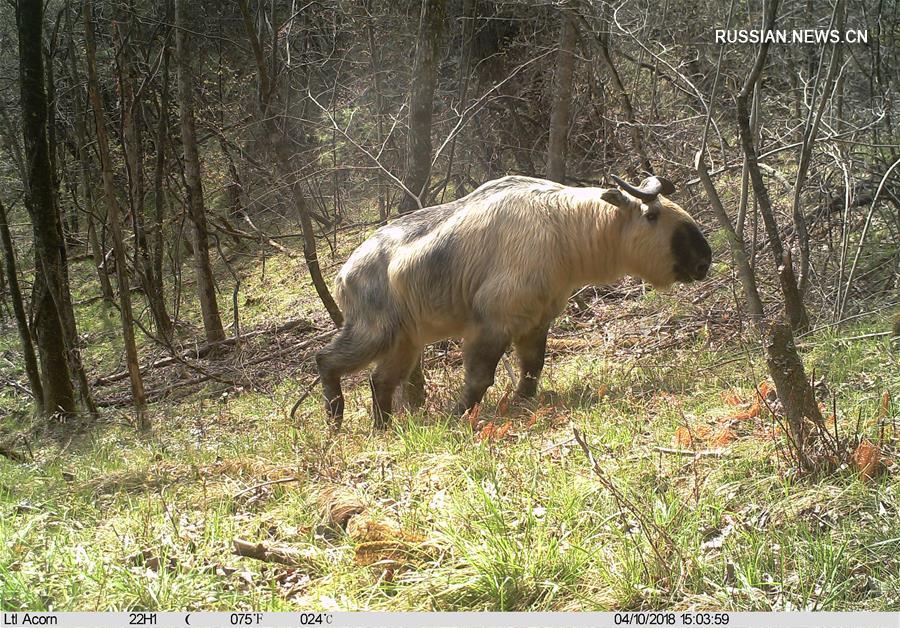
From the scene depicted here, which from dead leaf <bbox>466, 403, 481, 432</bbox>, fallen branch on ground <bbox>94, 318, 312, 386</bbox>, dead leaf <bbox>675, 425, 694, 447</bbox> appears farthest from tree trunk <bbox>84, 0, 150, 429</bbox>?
dead leaf <bbox>675, 425, 694, 447</bbox>

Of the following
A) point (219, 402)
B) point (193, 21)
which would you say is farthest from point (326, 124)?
point (219, 402)

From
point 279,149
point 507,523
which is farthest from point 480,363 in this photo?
point 279,149

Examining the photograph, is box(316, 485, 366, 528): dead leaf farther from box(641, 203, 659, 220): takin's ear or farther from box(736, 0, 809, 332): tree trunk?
box(641, 203, 659, 220): takin's ear

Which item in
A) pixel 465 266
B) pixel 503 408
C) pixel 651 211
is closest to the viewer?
pixel 503 408

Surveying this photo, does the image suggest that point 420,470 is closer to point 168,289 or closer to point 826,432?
point 826,432

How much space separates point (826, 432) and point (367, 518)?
6.40ft

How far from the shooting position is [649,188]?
540cm

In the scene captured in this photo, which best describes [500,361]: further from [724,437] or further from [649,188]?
[724,437]

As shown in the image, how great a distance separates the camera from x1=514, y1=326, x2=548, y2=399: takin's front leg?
19.1 ft

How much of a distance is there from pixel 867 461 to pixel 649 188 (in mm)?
2782

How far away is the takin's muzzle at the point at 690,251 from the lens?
5.52 meters

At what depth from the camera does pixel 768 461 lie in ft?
10.9

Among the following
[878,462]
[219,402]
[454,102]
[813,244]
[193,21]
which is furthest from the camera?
[193,21]

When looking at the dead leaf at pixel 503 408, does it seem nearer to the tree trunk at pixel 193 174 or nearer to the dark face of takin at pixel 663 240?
the dark face of takin at pixel 663 240
